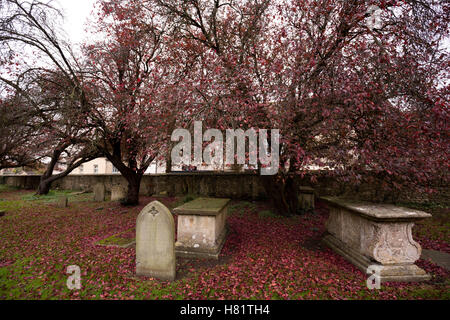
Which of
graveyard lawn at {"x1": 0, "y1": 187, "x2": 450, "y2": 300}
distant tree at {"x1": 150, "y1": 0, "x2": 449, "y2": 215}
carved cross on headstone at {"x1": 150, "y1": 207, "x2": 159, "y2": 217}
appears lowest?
graveyard lawn at {"x1": 0, "y1": 187, "x2": 450, "y2": 300}

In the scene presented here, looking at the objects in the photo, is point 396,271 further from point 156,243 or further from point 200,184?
point 200,184

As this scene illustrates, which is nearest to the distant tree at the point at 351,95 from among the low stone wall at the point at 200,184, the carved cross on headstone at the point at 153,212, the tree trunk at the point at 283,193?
the tree trunk at the point at 283,193

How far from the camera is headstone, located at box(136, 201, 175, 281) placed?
3.42 meters

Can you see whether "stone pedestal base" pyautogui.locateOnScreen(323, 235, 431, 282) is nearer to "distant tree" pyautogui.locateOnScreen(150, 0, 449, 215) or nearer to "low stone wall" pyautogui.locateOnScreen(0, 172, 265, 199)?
"distant tree" pyautogui.locateOnScreen(150, 0, 449, 215)

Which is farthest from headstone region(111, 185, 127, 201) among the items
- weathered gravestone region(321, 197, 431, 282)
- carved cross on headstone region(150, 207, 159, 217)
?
weathered gravestone region(321, 197, 431, 282)

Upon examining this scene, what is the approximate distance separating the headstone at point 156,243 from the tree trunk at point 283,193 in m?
4.48

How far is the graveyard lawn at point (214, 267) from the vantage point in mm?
3049

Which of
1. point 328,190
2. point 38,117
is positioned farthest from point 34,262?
point 328,190

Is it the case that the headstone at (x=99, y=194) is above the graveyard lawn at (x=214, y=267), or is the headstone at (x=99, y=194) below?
above

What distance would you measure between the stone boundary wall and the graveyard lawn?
6.17ft

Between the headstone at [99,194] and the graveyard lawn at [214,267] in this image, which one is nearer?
Answer: the graveyard lawn at [214,267]

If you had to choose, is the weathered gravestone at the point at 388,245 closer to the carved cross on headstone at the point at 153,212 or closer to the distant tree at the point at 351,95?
the distant tree at the point at 351,95

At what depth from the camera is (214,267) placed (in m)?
3.90
